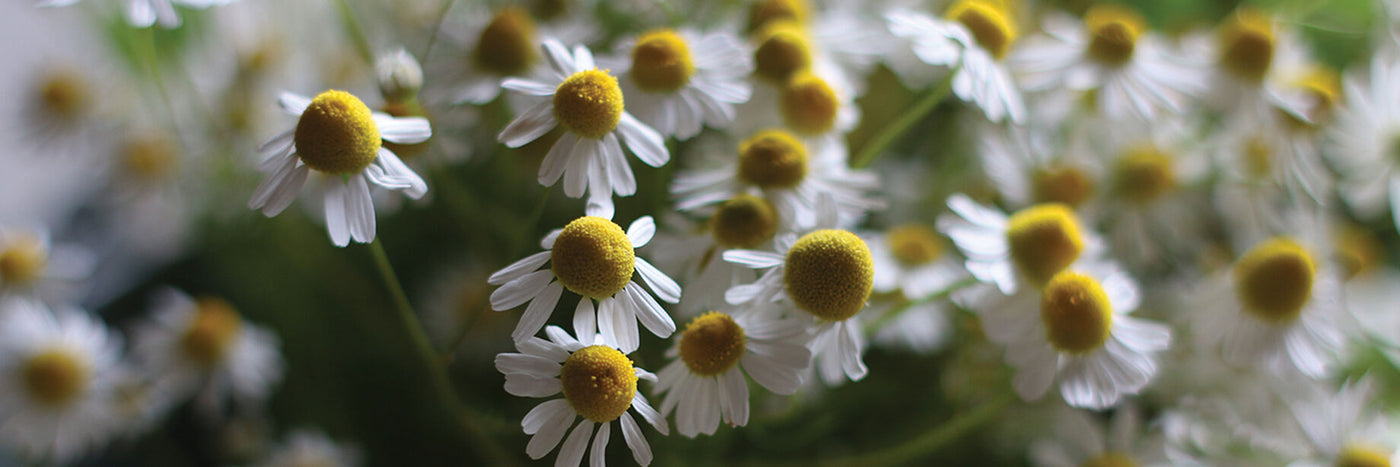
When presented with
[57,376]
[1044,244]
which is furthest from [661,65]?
[57,376]

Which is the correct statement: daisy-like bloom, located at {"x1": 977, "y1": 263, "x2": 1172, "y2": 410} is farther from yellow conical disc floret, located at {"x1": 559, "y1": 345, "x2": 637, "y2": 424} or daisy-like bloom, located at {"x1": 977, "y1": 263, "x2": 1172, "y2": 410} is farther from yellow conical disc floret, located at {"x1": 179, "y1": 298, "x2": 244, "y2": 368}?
yellow conical disc floret, located at {"x1": 179, "y1": 298, "x2": 244, "y2": 368}

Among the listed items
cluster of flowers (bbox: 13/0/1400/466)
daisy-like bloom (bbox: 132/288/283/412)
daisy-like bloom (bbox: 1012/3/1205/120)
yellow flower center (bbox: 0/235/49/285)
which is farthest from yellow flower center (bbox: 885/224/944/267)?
yellow flower center (bbox: 0/235/49/285)

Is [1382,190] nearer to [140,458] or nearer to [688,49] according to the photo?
[688,49]

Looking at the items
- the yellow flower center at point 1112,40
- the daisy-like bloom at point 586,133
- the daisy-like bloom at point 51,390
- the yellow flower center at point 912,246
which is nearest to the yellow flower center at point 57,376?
the daisy-like bloom at point 51,390

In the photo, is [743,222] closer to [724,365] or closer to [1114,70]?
[724,365]

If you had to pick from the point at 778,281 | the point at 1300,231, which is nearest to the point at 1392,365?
the point at 1300,231

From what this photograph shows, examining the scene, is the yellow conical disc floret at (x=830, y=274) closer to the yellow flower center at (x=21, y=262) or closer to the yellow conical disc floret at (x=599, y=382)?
the yellow conical disc floret at (x=599, y=382)
